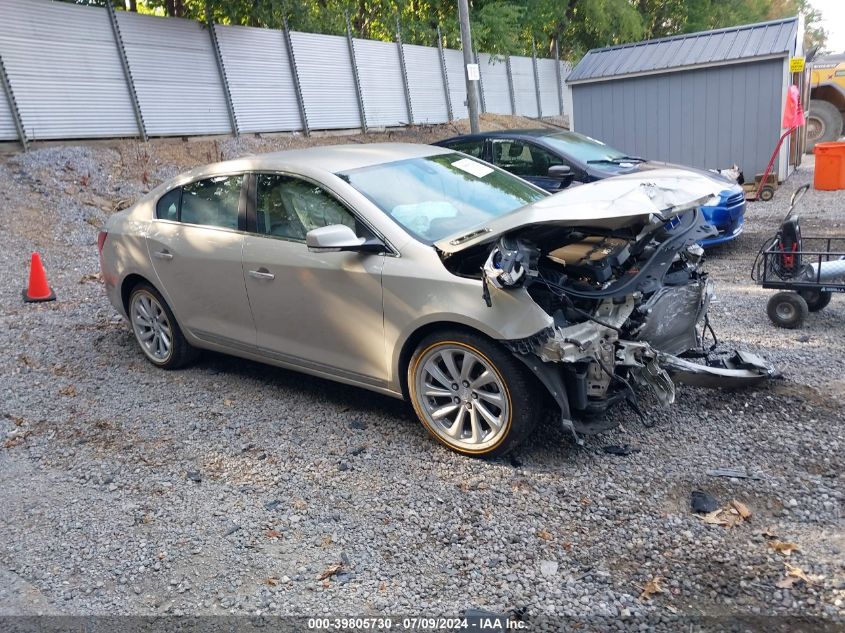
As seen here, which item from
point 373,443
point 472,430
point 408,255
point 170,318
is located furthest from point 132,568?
point 170,318

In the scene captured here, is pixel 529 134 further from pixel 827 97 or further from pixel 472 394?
pixel 827 97

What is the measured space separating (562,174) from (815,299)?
2.99 meters

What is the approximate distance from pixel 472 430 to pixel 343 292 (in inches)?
45.9

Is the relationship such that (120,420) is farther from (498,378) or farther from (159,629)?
(498,378)

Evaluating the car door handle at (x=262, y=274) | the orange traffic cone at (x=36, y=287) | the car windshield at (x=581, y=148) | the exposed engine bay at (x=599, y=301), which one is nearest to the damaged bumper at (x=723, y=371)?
the exposed engine bay at (x=599, y=301)

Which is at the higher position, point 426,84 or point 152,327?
point 426,84

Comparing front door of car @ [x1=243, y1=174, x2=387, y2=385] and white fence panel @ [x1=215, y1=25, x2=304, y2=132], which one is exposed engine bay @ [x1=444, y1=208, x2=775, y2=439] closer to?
front door of car @ [x1=243, y1=174, x2=387, y2=385]

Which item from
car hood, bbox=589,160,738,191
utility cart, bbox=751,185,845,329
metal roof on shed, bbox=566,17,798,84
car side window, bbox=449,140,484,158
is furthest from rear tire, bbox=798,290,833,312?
metal roof on shed, bbox=566,17,798,84

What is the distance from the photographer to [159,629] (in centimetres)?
300

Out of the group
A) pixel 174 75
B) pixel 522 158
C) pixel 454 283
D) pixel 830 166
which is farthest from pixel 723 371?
pixel 174 75

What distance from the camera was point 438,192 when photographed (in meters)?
4.86

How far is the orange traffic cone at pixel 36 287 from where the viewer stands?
7.78 metres

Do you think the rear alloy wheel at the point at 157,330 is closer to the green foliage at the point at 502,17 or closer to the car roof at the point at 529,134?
the car roof at the point at 529,134

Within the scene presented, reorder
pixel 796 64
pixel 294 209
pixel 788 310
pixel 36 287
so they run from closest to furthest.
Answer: pixel 294 209 → pixel 788 310 → pixel 36 287 → pixel 796 64
